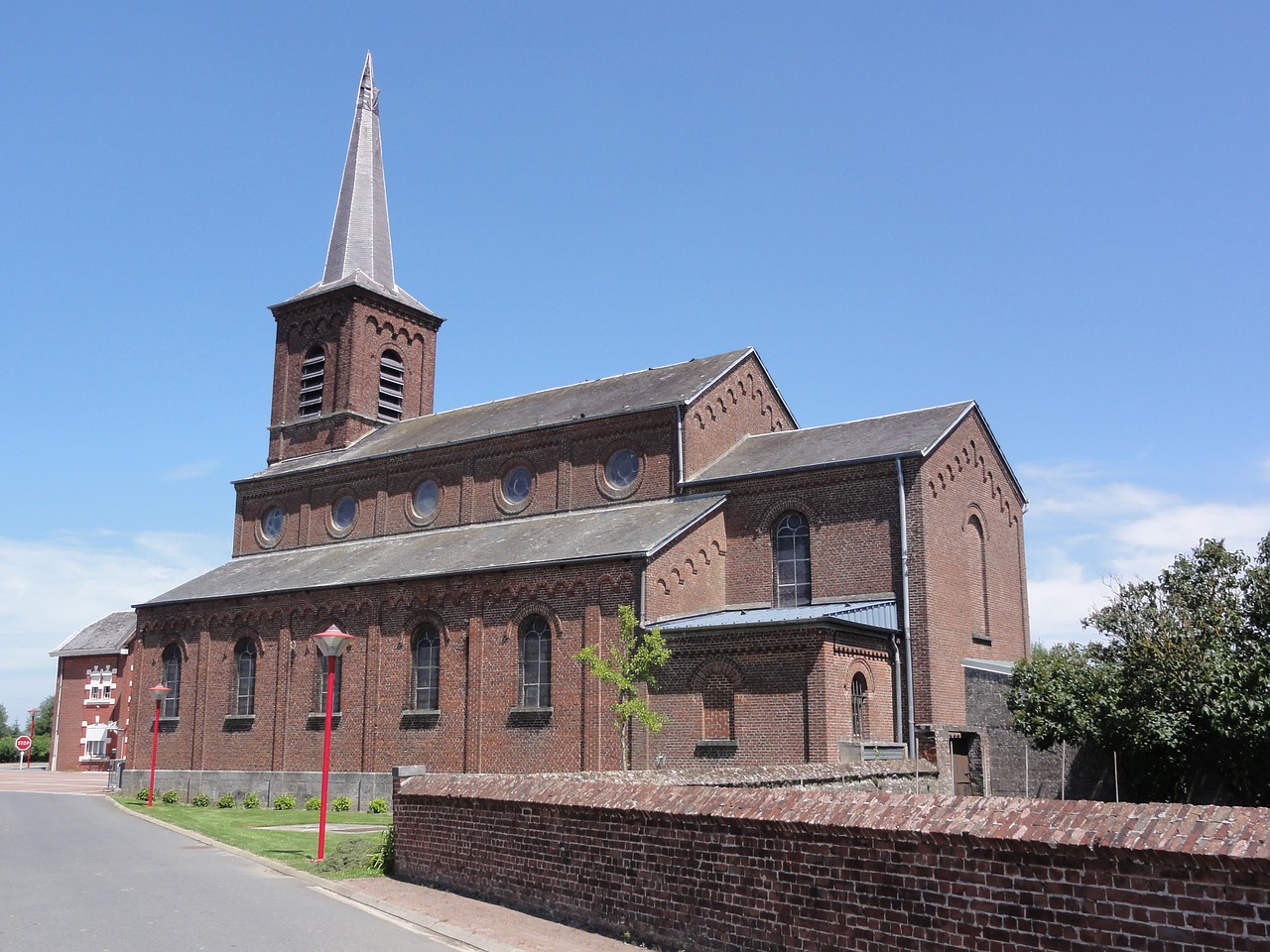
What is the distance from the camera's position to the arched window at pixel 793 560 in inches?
1144

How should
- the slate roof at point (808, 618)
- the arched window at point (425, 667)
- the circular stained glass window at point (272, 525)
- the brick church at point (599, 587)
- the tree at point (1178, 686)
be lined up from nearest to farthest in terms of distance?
the tree at point (1178, 686) → the slate roof at point (808, 618) → the brick church at point (599, 587) → the arched window at point (425, 667) → the circular stained glass window at point (272, 525)

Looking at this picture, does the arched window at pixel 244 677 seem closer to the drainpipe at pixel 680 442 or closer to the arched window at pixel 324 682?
the arched window at pixel 324 682

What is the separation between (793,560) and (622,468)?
6.15 metres

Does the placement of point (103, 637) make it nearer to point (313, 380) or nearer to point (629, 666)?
point (313, 380)

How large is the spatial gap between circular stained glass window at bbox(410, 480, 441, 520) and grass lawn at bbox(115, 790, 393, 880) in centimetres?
1030

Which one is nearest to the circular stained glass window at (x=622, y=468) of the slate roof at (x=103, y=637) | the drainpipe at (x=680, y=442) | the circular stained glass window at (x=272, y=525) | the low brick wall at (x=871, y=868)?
the drainpipe at (x=680, y=442)

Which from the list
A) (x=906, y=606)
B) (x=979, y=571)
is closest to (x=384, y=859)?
(x=906, y=606)

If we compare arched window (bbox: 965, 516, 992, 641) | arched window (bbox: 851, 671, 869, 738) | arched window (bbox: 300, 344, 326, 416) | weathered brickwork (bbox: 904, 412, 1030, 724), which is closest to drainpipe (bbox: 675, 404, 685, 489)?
weathered brickwork (bbox: 904, 412, 1030, 724)

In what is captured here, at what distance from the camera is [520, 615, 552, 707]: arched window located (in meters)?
28.7

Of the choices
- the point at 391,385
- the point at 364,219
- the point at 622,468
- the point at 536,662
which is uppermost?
the point at 364,219

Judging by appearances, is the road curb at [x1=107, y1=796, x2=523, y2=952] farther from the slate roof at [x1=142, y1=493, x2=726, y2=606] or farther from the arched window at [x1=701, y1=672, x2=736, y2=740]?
the slate roof at [x1=142, y1=493, x2=726, y2=606]

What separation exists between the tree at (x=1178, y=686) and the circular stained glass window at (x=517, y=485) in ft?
52.8

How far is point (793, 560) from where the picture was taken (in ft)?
96.3

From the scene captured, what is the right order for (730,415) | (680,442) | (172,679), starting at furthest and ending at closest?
1. (172,679)
2. (730,415)
3. (680,442)
